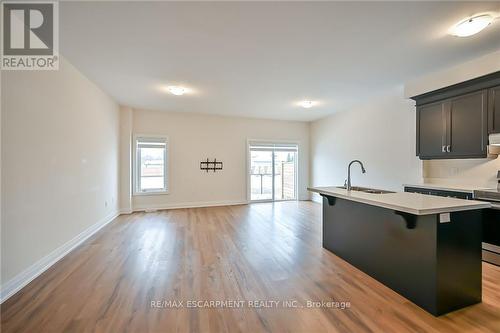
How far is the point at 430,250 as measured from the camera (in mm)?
1838

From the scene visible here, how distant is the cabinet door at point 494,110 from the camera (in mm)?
2840

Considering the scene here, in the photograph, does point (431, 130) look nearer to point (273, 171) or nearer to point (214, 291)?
point (214, 291)

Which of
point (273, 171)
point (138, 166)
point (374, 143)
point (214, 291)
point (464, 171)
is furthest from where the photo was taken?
point (273, 171)

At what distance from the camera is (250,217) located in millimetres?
5109

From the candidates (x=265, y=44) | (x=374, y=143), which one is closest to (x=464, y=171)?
(x=374, y=143)

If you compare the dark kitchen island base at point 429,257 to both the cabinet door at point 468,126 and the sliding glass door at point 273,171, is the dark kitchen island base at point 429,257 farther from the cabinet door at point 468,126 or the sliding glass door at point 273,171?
the sliding glass door at point 273,171

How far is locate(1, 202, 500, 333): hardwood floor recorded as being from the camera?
67.2 inches

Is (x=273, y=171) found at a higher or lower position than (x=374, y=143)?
lower

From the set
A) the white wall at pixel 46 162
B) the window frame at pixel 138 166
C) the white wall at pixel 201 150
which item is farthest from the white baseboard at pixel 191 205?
the white wall at pixel 46 162

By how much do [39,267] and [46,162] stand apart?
122 centimetres

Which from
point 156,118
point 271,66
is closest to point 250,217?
point 271,66

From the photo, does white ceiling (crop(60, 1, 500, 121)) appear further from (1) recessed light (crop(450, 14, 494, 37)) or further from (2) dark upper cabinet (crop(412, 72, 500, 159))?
(2) dark upper cabinet (crop(412, 72, 500, 159))

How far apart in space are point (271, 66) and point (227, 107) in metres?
2.52

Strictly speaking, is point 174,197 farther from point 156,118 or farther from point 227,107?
point 227,107
